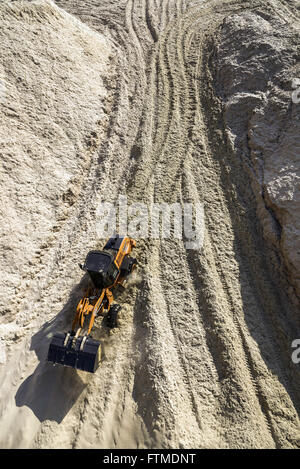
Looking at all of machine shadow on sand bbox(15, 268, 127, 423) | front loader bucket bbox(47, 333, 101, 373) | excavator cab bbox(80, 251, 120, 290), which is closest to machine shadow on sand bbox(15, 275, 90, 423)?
machine shadow on sand bbox(15, 268, 127, 423)

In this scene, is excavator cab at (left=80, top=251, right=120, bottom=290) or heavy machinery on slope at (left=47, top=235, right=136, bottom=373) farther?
excavator cab at (left=80, top=251, right=120, bottom=290)

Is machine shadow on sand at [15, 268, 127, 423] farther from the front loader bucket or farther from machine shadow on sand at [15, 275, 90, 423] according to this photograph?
the front loader bucket

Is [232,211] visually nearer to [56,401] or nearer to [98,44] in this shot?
[56,401]

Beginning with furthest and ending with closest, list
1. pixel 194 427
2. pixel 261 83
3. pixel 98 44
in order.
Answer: pixel 98 44
pixel 261 83
pixel 194 427

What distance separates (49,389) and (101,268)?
2.29 metres

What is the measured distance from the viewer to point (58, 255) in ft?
22.7

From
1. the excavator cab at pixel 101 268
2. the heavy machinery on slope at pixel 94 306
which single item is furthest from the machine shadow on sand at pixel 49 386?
the excavator cab at pixel 101 268

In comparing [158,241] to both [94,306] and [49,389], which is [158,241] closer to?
[94,306]

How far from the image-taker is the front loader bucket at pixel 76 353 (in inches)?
193

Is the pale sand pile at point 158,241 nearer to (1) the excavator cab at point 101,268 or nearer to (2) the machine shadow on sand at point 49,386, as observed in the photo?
(2) the machine shadow on sand at point 49,386

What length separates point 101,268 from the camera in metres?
5.55

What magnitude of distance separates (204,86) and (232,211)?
495cm

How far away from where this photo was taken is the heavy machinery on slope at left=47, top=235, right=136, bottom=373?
194 inches
